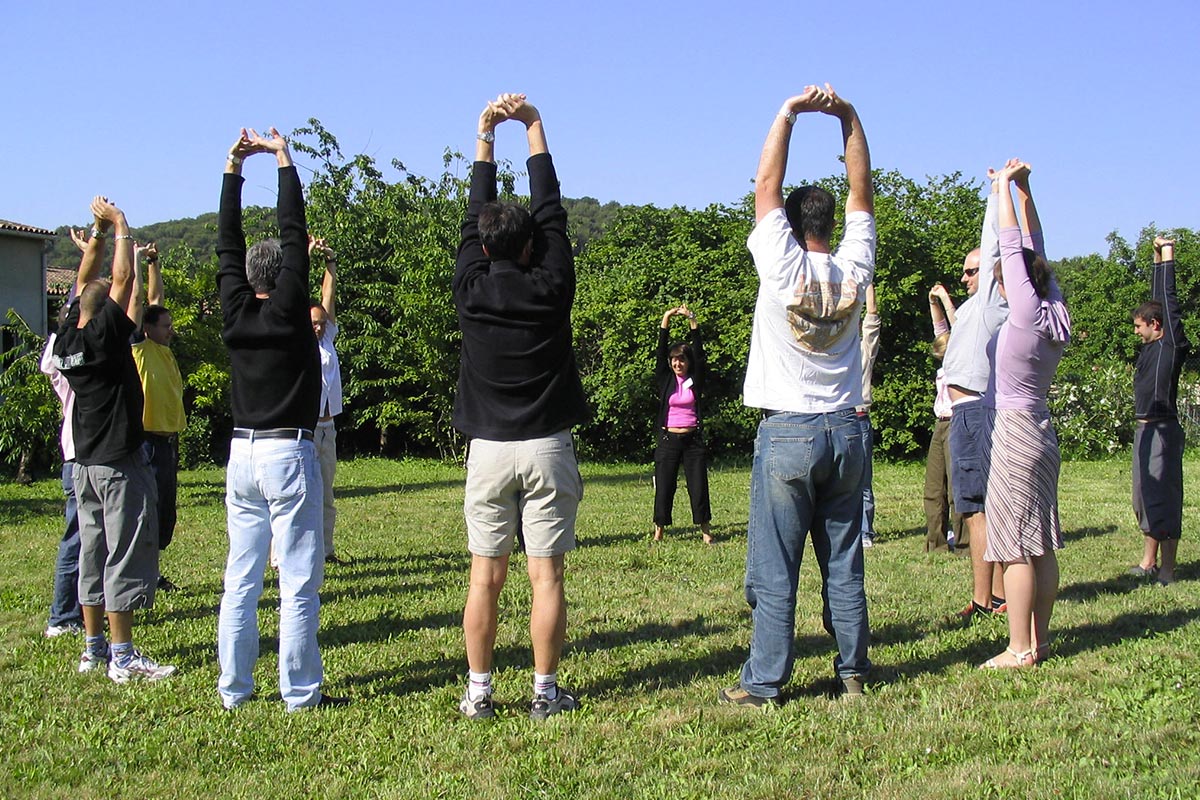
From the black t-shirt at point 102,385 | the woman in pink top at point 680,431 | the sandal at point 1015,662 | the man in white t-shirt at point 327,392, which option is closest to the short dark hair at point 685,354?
the woman in pink top at point 680,431

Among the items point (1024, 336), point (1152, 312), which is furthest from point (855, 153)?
point (1152, 312)

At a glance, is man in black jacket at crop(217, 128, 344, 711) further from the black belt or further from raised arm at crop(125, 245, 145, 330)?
raised arm at crop(125, 245, 145, 330)

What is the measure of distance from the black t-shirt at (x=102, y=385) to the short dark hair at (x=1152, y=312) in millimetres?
6671

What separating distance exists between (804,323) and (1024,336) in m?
1.45

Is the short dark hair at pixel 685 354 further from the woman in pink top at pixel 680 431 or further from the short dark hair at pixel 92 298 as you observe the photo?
the short dark hair at pixel 92 298

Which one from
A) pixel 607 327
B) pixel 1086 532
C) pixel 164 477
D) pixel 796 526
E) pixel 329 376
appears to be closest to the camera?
pixel 796 526

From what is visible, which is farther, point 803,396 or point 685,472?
point 685,472

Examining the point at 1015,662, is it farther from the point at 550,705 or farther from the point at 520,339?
the point at 520,339

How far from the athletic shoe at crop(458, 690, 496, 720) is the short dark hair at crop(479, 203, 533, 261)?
1.90 meters

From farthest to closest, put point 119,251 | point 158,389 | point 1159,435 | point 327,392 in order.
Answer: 1. point 327,392
2. point 1159,435
3. point 158,389
4. point 119,251

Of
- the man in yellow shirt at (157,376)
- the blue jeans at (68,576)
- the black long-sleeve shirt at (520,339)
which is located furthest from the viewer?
the man in yellow shirt at (157,376)

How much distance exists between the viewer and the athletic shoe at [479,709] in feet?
14.0

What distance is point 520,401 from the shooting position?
4.09 metres

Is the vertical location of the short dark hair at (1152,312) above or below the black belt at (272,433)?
above
